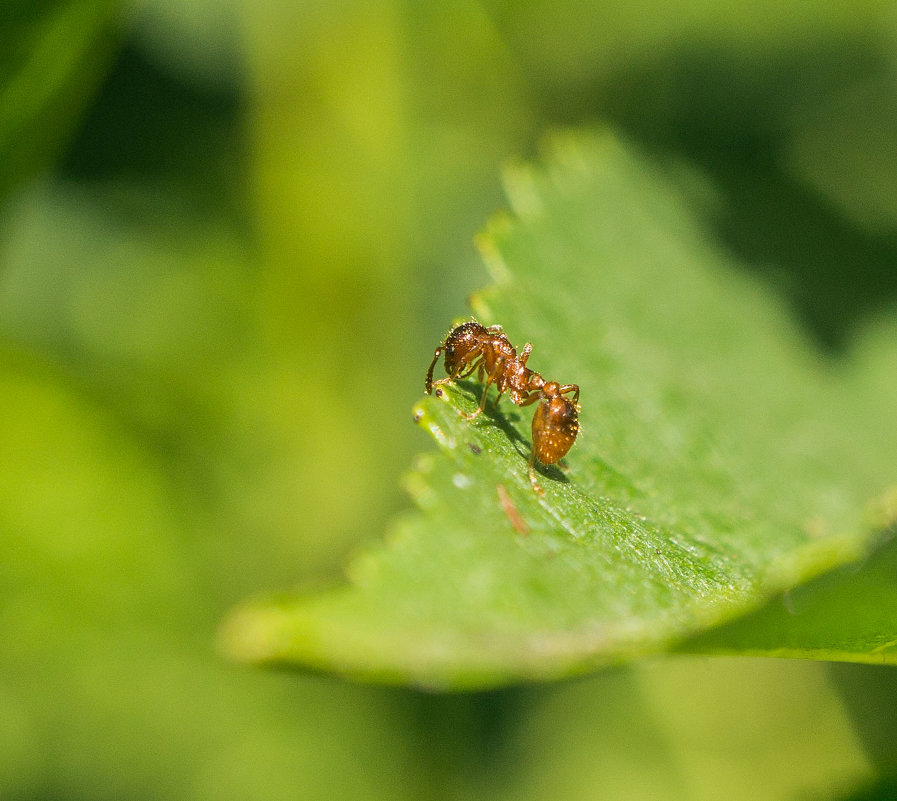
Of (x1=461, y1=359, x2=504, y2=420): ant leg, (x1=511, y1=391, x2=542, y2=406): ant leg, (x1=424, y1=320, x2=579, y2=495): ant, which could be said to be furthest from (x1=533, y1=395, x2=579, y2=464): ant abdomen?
(x1=511, y1=391, x2=542, y2=406): ant leg

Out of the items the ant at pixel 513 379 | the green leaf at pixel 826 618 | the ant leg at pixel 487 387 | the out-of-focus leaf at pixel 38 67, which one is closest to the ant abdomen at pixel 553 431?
the ant at pixel 513 379

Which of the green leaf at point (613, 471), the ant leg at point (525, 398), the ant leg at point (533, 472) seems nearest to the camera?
the green leaf at point (613, 471)

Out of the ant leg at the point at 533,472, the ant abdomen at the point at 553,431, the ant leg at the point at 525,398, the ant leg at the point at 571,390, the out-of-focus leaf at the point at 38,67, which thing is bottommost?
the ant leg at the point at 533,472

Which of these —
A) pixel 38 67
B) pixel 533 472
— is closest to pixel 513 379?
pixel 533 472

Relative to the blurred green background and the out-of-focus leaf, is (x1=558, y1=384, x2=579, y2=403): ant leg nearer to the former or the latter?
the blurred green background

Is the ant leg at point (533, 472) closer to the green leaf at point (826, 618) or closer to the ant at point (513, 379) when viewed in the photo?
the ant at point (513, 379)

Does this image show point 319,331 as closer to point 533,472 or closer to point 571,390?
point 571,390

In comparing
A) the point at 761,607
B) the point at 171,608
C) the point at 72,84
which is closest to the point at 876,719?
the point at 761,607
